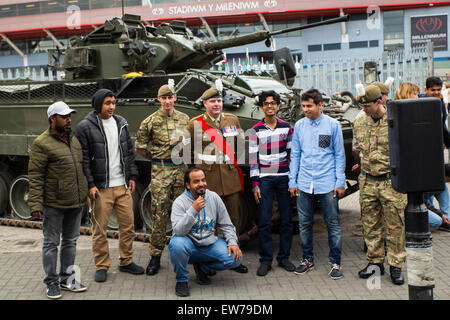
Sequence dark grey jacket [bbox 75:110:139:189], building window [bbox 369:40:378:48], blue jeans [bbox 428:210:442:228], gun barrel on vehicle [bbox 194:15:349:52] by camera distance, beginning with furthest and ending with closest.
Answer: building window [bbox 369:40:378:48] → gun barrel on vehicle [bbox 194:15:349:52] → blue jeans [bbox 428:210:442:228] → dark grey jacket [bbox 75:110:139:189]

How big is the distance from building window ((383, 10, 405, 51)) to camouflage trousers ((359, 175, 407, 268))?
31756 mm

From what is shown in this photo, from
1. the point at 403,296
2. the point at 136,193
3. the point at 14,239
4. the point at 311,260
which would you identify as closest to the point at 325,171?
the point at 311,260

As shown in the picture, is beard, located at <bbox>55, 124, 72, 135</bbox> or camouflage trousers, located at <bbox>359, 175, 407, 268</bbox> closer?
beard, located at <bbox>55, 124, 72, 135</bbox>

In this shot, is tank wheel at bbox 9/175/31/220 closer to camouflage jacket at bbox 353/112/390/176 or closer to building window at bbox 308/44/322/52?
camouflage jacket at bbox 353/112/390/176

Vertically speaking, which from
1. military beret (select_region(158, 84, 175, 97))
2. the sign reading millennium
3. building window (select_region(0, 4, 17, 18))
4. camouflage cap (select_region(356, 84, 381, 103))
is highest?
building window (select_region(0, 4, 17, 18))

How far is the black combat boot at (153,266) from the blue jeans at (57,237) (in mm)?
937

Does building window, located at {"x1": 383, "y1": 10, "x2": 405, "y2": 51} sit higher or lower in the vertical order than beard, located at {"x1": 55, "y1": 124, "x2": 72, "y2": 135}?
higher

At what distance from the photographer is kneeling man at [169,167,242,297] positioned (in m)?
5.63

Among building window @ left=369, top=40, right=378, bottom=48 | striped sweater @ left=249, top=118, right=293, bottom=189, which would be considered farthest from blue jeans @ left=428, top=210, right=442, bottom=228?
building window @ left=369, top=40, right=378, bottom=48

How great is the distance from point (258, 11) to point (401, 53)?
18728mm

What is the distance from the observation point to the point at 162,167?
6.57 meters

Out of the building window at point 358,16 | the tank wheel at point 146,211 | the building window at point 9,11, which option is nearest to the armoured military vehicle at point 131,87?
the tank wheel at point 146,211

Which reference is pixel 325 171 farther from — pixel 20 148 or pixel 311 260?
pixel 20 148

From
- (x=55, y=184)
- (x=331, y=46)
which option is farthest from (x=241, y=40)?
(x=331, y=46)
